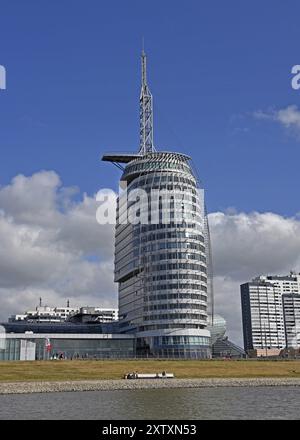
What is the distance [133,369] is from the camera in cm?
12356

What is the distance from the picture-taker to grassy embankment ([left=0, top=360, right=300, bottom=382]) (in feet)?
363

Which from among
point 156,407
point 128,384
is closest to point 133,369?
point 128,384

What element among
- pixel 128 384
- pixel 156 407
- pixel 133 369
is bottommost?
pixel 156 407

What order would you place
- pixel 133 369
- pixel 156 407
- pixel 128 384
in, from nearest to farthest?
pixel 156 407 < pixel 128 384 < pixel 133 369

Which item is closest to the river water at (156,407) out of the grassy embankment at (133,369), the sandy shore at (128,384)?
the sandy shore at (128,384)

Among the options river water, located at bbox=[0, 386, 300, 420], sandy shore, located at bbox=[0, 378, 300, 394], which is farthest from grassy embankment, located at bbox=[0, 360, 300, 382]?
river water, located at bbox=[0, 386, 300, 420]

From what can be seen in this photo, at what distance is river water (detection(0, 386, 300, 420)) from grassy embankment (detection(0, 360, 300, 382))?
1287 inches

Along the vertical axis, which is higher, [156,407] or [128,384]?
[128,384]

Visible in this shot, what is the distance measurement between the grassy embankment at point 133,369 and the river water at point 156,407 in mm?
32695

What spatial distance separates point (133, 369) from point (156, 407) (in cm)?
6083

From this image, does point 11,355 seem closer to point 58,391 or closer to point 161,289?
point 161,289

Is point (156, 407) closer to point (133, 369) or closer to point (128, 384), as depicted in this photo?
point (128, 384)

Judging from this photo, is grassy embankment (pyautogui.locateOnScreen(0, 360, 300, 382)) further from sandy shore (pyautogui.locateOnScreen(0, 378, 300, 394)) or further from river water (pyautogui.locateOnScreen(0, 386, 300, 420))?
river water (pyautogui.locateOnScreen(0, 386, 300, 420))
